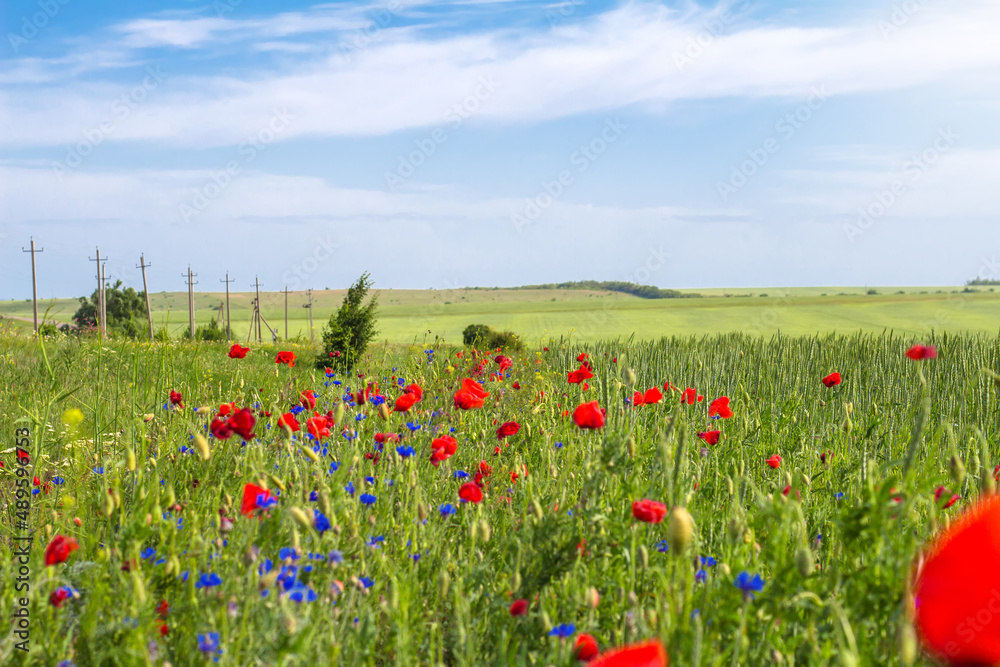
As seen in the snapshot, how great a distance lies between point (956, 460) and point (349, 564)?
5.59 ft

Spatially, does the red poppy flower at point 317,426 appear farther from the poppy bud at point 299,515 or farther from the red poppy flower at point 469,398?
the poppy bud at point 299,515

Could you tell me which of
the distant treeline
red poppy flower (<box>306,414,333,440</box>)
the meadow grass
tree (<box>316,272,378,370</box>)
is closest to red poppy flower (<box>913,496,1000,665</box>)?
the meadow grass

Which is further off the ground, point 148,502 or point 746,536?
point 148,502

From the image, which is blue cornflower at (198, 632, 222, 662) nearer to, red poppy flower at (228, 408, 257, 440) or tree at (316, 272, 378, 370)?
red poppy flower at (228, 408, 257, 440)

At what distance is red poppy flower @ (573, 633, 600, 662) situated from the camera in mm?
1370

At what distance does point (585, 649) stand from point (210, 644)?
0.78m

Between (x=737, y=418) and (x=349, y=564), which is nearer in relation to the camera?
(x=349, y=564)

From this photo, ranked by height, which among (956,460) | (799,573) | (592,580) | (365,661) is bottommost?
(365,661)

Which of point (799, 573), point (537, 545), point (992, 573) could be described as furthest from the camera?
point (537, 545)

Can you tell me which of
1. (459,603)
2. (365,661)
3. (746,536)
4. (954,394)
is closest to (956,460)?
(746,536)

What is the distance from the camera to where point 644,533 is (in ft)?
7.02

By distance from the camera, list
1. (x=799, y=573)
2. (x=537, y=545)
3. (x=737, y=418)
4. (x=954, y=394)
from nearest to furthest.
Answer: (x=799, y=573) < (x=537, y=545) < (x=737, y=418) < (x=954, y=394)

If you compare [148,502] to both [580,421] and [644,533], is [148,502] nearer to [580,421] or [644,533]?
[580,421]

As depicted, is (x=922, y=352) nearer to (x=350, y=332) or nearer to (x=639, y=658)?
(x=639, y=658)
